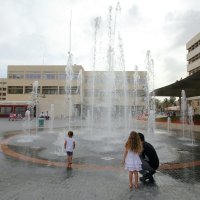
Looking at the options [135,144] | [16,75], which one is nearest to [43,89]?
[16,75]

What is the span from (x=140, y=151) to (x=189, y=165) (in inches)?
144

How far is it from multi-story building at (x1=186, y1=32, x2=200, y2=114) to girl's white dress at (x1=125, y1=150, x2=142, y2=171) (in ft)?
174

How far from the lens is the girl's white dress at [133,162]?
7074 mm

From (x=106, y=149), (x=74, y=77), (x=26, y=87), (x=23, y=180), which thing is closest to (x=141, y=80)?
(x=74, y=77)

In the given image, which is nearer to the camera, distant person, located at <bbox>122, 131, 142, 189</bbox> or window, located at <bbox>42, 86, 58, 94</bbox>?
distant person, located at <bbox>122, 131, 142, 189</bbox>

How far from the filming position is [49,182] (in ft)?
24.6

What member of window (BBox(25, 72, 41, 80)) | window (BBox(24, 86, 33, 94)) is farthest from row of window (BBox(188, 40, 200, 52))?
window (BBox(24, 86, 33, 94))

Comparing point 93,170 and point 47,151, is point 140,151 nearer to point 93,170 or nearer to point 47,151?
point 93,170

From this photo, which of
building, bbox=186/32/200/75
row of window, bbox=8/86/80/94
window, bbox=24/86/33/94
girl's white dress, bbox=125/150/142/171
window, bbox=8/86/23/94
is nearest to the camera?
girl's white dress, bbox=125/150/142/171

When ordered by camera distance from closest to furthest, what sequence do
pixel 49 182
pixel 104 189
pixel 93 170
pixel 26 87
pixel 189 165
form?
pixel 104 189, pixel 49 182, pixel 93 170, pixel 189 165, pixel 26 87

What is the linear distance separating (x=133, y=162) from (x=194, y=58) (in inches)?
2303

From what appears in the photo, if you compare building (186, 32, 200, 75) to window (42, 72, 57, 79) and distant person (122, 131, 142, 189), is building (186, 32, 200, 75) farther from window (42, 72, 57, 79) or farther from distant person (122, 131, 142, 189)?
distant person (122, 131, 142, 189)

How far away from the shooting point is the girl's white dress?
7074mm

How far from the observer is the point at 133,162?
7.08m
